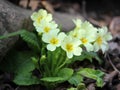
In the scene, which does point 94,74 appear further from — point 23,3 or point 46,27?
point 23,3

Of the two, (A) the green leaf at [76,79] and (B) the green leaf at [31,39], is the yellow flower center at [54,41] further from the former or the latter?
(A) the green leaf at [76,79]

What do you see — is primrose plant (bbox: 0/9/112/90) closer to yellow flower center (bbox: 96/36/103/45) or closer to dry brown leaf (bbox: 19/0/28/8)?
yellow flower center (bbox: 96/36/103/45)

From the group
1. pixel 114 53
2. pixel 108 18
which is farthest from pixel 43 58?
pixel 108 18

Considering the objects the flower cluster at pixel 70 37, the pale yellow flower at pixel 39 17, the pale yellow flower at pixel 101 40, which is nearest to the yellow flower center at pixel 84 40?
the flower cluster at pixel 70 37

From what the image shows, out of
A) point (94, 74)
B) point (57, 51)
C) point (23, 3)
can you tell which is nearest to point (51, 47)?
point (57, 51)

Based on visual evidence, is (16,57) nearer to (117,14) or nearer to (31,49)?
(31,49)

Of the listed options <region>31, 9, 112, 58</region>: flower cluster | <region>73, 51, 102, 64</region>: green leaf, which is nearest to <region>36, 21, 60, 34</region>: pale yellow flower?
<region>31, 9, 112, 58</region>: flower cluster
